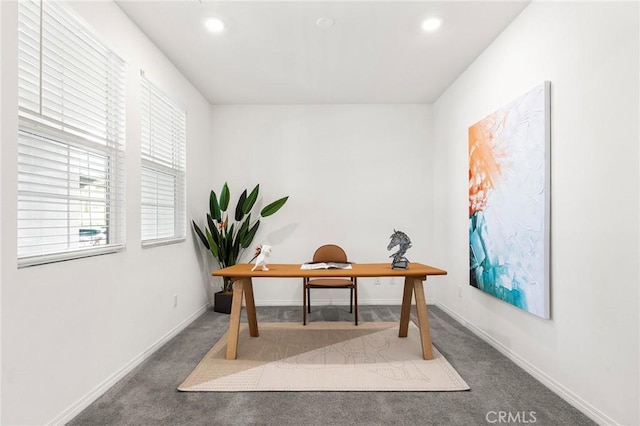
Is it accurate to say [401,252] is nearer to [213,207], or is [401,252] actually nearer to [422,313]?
[422,313]

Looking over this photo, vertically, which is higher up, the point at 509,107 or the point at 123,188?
the point at 509,107

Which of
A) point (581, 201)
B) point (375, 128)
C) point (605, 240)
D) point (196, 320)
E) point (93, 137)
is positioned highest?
point (375, 128)

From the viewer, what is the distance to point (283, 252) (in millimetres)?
4438

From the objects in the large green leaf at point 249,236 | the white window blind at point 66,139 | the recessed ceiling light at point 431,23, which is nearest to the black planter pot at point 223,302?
the large green leaf at point 249,236

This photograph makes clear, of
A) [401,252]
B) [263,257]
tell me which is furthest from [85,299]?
[401,252]

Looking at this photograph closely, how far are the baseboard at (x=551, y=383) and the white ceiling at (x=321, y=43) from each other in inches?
104

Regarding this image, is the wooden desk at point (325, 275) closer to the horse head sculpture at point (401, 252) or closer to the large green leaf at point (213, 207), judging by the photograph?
the horse head sculpture at point (401, 252)

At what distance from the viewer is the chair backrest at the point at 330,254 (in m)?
4.02

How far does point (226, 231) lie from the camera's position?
13.2ft

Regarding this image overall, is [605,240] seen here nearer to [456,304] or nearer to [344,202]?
[456,304]

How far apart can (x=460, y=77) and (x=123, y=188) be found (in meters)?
3.48

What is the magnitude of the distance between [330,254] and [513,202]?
6.95ft

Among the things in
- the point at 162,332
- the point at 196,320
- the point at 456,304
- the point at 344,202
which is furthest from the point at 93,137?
the point at 456,304

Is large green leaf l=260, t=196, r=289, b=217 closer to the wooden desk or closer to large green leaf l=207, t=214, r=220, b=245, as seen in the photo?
large green leaf l=207, t=214, r=220, b=245
